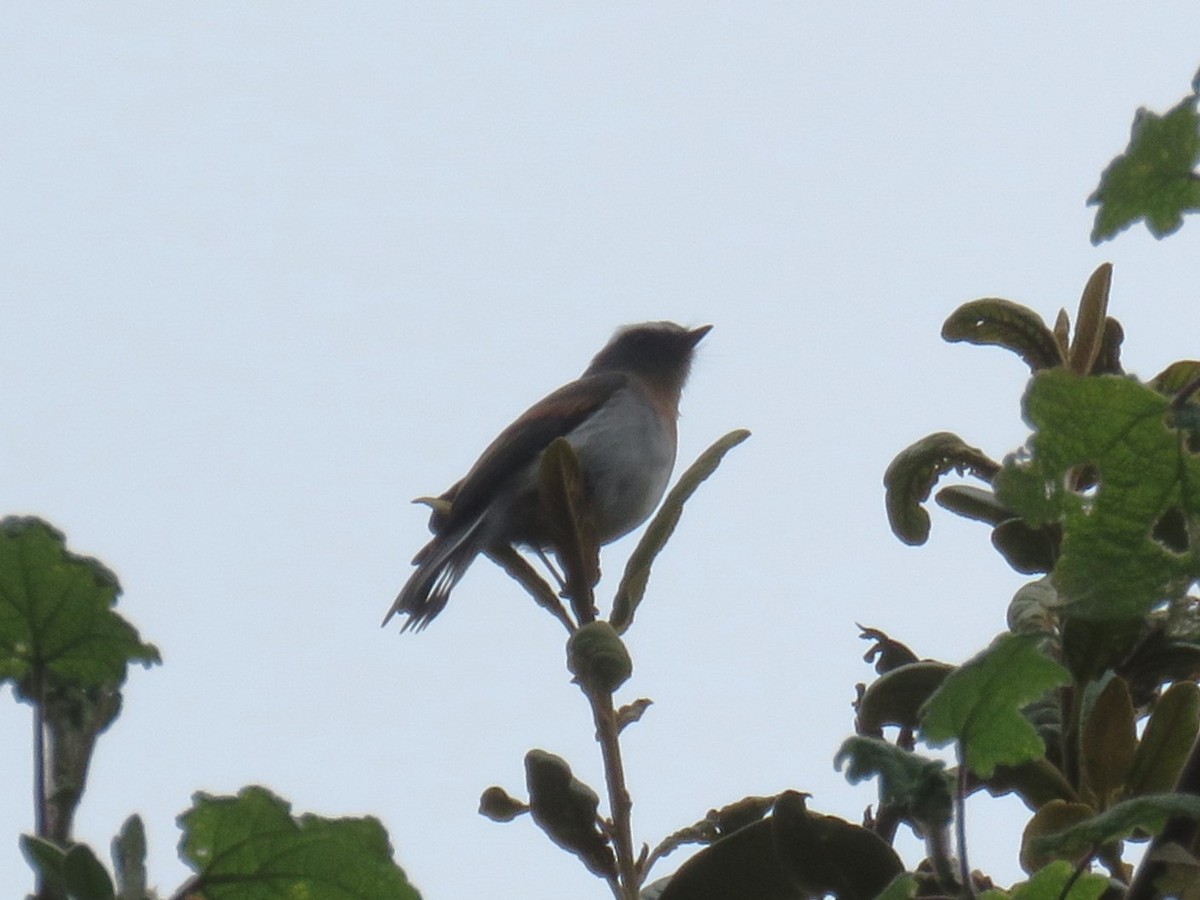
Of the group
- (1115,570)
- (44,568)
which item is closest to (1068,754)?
(1115,570)

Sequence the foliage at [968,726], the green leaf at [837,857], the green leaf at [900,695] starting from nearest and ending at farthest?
the foliage at [968,726]
the green leaf at [837,857]
the green leaf at [900,695]

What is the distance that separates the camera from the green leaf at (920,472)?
1.84 m

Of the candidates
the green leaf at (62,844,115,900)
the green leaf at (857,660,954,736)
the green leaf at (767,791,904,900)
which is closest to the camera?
the green leaf at (62,844,115,900)

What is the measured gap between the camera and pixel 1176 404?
3.96 ft

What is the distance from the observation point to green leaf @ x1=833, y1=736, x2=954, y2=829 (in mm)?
1239

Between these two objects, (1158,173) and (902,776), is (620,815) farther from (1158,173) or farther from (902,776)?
Answer: (1158,173)

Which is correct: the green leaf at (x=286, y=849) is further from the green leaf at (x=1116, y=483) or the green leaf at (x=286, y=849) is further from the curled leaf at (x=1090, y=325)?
the curled leaf at (x=1090, y=325)

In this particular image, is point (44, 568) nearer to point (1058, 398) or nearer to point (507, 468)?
point (1058, 398)

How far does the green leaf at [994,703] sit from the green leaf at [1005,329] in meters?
0.71

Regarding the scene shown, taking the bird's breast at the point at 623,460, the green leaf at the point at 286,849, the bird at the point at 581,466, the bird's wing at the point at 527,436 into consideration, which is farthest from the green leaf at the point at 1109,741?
the bird's breast at the point at 623,460

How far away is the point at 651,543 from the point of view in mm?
1970

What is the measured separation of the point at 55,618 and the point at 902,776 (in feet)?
2.30

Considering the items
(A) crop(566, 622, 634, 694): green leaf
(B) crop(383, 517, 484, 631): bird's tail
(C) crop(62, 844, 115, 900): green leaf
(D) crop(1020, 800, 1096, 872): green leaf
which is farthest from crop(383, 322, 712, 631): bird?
(C) crop(62, 844, 115, 900): green leaf

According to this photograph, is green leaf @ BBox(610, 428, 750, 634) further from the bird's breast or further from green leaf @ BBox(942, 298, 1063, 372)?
the bird's breast
